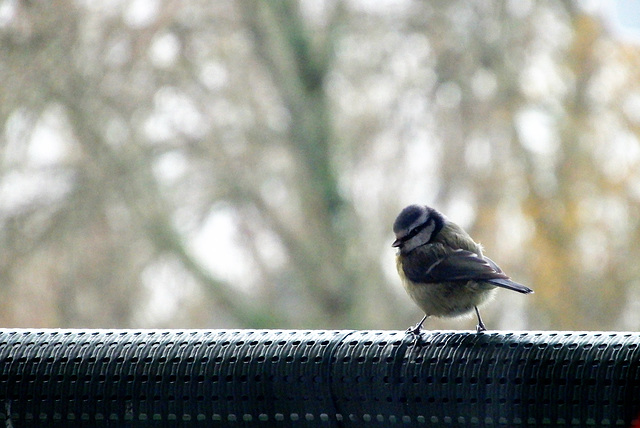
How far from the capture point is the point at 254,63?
8406 mm

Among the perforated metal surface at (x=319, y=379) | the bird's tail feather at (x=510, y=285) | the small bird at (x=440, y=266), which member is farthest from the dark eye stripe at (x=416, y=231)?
the perforated metal surface at (x=319, y=379)

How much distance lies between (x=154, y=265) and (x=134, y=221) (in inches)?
17.0

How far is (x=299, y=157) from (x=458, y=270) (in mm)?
6215

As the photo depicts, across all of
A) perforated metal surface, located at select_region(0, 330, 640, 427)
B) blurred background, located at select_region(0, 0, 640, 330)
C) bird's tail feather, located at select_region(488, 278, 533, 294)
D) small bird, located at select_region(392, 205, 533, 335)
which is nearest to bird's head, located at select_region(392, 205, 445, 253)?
small bird, located at select_region(392, 205, 533, 335)

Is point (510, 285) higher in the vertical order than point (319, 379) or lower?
lower

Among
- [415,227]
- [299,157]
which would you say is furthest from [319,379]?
[299,157]

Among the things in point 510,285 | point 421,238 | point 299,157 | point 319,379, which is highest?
point 319,379

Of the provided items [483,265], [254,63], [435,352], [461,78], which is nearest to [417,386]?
[435,352]

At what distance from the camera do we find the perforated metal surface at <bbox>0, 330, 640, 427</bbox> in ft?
4.06

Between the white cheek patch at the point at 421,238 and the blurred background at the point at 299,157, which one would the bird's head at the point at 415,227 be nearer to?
the white cheek patch at the point at 421,238

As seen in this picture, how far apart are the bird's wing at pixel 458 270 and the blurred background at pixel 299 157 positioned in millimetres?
4796

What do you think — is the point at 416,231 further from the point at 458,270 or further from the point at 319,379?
the point at 319,379

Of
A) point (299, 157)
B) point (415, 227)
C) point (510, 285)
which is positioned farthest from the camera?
point (299, 157)

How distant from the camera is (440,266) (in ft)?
7.97
